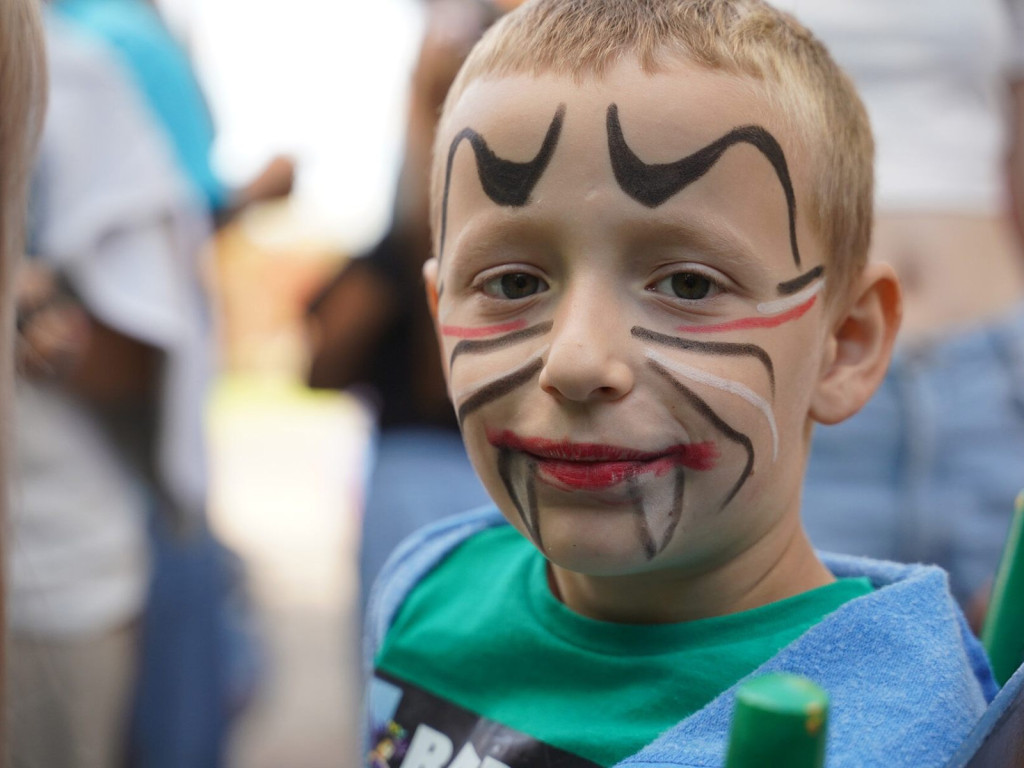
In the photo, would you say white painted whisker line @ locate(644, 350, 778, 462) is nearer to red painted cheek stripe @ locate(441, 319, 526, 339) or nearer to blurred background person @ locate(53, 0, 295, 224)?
red painted cheek stripe @ locate(441, 319, 526, 339)

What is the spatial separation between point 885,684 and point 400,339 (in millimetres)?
1848

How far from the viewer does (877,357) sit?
1.09 m

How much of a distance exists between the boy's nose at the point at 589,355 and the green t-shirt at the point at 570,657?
0.26 metres

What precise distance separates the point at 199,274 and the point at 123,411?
32 cm

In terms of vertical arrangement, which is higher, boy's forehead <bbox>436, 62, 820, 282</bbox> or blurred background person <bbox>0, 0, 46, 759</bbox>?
boy's forehead <bbox>436, 62, 820, 282</bbox>

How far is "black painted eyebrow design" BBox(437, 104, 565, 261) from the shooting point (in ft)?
3.14

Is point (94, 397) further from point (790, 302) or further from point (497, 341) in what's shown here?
point (790, 302)

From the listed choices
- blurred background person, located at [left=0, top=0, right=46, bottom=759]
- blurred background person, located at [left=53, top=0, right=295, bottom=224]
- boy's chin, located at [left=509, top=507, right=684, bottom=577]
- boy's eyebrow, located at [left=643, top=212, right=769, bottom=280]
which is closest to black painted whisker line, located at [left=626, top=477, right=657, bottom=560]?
boy's chin, located at [left=509, top=507, right=684, bottom=577]

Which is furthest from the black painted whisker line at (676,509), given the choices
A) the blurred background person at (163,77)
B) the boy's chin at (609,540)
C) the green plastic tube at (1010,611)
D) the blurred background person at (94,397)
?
the blurred background person at (163,77)

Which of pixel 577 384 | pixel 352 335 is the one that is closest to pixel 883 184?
pixel 577 384

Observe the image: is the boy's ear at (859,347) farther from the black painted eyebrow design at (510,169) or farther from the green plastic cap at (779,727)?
the green plastic cap at (779,727)

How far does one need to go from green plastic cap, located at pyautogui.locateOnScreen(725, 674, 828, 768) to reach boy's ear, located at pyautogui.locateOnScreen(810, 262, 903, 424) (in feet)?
1.54

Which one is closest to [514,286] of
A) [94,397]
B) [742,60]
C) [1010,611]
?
[742,60]

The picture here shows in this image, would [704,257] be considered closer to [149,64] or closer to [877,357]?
[877,357]
